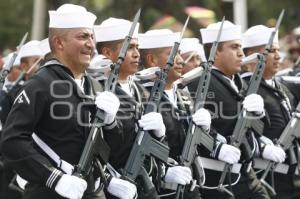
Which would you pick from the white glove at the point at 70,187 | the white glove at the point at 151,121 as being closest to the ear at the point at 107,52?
the white glove at the point at 151,121

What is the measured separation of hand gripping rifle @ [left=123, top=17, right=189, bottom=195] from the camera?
9422 millimetres

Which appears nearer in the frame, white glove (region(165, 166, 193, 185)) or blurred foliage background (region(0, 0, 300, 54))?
white glove (region(165, 166, 193, 185))

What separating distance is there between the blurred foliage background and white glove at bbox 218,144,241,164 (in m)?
6.96

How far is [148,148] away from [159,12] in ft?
50.3

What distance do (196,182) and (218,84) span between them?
1.24m

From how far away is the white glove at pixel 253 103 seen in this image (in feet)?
36.0

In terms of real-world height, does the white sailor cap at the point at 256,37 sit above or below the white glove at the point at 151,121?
above

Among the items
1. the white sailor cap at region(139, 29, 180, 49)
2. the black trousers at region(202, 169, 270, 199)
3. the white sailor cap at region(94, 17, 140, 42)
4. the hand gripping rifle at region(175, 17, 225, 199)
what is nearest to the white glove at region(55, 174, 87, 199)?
the hand gripping rifle at region(175, 17, 225, 199)

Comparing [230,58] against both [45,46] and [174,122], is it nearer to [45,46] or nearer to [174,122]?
[174,122]

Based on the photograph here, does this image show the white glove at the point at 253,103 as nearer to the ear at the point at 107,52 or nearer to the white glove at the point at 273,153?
the white glove at the point at 273,153

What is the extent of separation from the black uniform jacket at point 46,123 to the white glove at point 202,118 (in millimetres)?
1888

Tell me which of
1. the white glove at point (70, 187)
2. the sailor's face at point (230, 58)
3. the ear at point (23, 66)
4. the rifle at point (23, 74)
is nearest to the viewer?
the white glove at point (70, 187)

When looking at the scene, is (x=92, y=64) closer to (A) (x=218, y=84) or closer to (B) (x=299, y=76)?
(A) (x=218, y=84)

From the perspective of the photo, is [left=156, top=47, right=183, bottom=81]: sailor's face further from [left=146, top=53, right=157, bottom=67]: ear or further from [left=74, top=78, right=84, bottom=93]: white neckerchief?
[left=74, top=78, right=84, bottom=93]: white neckerchief
